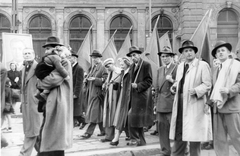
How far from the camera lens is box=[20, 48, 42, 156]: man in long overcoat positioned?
17.8ft

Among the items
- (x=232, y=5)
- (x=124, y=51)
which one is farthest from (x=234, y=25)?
(x=124, y=51)

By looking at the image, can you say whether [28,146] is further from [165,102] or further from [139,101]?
[165,102]

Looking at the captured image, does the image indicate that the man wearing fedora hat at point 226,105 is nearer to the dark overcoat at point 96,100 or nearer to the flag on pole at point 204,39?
the flag on pole at point 204,39

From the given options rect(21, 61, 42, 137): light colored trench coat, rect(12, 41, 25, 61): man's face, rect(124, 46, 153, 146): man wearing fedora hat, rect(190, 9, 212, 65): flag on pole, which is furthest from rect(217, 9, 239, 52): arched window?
rect(21, 61, 42, 137): light colored trench coat

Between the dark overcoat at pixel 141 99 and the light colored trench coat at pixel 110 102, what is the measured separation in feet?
2.51

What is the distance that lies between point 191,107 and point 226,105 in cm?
55

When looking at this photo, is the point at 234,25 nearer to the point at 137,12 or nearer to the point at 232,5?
the point at 232,5

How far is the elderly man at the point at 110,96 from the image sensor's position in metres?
7.30

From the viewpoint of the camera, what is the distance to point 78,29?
78.8ft

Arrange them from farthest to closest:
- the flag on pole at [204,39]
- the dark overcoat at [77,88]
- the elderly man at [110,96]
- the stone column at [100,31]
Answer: the stone column at [100,31] → the dark overcoat at [77,88] → the elderly man at [110,96] → the flag on pole at [204,39]

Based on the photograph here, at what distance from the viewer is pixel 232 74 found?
5000 mm

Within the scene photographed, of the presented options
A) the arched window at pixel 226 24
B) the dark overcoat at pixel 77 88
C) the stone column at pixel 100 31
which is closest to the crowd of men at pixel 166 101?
the dark overcoat at pixel 77 88

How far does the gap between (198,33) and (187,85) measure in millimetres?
1258

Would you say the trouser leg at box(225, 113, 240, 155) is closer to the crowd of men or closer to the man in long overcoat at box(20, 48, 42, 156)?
the crowd of men
